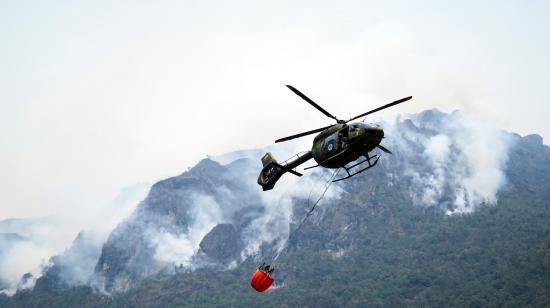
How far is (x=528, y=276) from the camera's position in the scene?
600 feet

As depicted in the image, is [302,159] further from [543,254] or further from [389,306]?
[543,254]

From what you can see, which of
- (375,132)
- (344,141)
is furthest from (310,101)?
(375,132)

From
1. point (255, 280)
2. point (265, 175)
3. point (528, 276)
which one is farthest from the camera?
point (528, 276)

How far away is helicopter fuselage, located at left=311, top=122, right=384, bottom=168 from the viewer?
1292 inches

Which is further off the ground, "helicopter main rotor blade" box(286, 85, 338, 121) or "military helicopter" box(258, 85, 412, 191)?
"helicopter main rotor blade" box(286, 85, 338, 121)

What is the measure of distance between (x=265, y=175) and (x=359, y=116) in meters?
12.3

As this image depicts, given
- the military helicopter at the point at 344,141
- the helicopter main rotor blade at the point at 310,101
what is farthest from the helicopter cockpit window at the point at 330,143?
the helicopter main rotor blade at the point at 310,101

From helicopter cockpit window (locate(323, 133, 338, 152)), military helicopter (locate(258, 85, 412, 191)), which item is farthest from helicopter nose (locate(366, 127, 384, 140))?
helicopter cockpit window (locate(323, 133, 338, 152))

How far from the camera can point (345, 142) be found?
33.5 metres

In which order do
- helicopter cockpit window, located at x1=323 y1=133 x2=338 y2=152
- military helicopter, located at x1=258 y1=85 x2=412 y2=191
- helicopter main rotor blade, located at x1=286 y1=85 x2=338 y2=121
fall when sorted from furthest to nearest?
helicopter cockpit window, located at x1=323 y1=133 x2=338 y2=152 < military helicopter, located at x1=258 y1=85 x2=412 y2=191 < helicopter main rotor blade, located at x1=286 y1=85 x2=338 y2=121

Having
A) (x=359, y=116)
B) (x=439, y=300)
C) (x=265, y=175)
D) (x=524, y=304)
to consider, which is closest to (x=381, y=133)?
(x=359, y=116)

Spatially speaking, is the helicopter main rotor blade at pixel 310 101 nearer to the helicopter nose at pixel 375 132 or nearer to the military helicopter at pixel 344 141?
the military helicopter at pixel 344 141

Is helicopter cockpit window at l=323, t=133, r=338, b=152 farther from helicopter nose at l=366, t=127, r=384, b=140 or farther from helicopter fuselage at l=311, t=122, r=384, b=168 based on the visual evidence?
helicopter nose at l=366, t=127, r=384, b=140

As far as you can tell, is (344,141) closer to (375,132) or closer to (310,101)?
(375,132)
